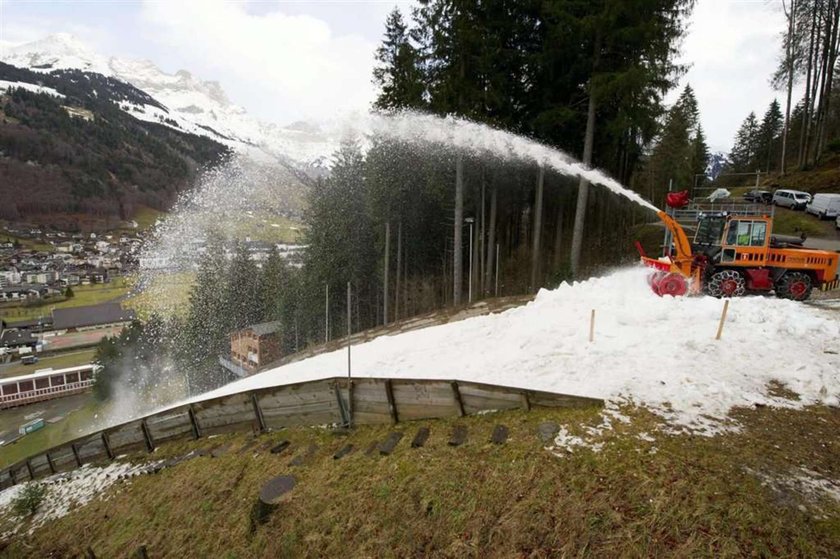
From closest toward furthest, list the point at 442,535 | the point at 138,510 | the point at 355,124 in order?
the point at 442,535
the point at 138,510
the point at 355,124

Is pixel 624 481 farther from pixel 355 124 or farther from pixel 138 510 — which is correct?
pixel 355 124

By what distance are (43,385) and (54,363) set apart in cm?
1510

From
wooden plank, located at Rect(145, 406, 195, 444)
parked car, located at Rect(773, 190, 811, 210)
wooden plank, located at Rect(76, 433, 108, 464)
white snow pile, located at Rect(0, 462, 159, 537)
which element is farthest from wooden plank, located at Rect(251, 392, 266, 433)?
parked car, located at Rect(773, 190, 811, 210)

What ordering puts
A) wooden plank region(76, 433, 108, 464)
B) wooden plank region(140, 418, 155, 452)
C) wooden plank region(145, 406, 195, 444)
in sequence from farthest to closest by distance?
wooden plank region(76, 433, 108, 464)
wooden plank region(140, 418, 155, 452)
wooden plank region(145, 406, 195, 444)

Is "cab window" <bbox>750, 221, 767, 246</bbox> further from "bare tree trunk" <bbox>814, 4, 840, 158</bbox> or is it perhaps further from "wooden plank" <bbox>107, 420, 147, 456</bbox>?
"bare tree trunk" <bbox>814, 4, 840, 158</bbox>

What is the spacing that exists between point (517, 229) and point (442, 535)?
27.6 m

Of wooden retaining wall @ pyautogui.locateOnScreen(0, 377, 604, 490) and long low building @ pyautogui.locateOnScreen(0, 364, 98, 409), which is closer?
wooden retaining wall @ pyautogui.locateOnScreen(0, 377, 604, 490)

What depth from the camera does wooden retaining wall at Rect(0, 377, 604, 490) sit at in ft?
22.0

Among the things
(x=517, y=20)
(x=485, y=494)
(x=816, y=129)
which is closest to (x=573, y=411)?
(x=485, y=494)

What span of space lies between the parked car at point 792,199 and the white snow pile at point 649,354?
92.1 ft

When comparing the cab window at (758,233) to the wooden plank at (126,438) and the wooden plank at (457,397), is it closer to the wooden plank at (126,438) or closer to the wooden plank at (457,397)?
the wooden plank at (457,397)

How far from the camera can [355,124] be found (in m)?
28.2

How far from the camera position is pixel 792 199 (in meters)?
30.8

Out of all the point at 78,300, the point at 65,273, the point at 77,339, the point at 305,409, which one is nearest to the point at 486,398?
the point at 305,409
